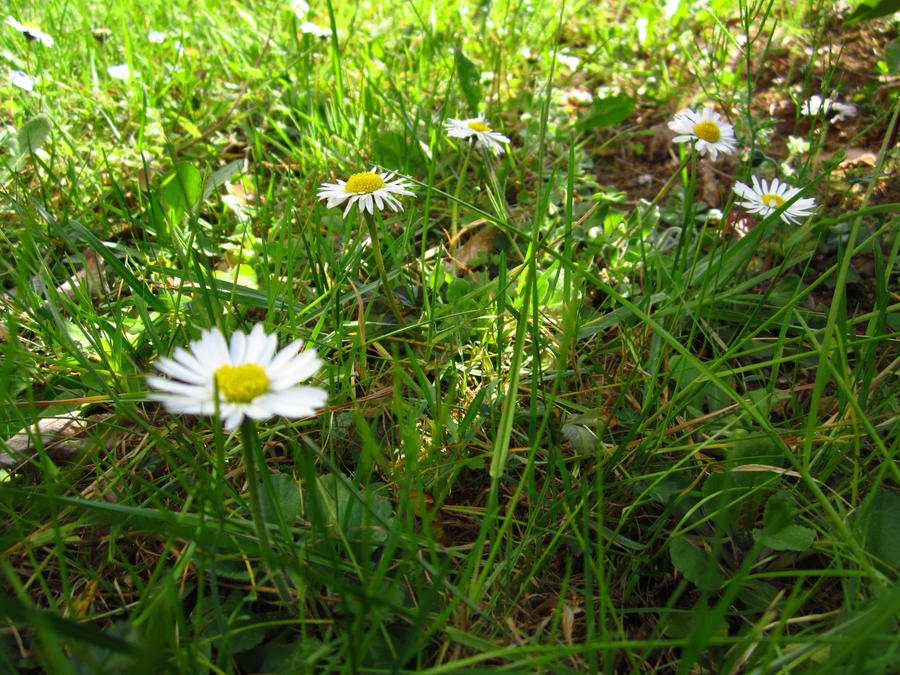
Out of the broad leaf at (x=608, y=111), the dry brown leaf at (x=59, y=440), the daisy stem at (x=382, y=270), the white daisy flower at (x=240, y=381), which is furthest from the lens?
the broad leaf at (x=608, y=111)

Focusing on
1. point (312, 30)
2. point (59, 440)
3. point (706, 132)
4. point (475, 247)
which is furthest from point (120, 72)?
point (706, 132)

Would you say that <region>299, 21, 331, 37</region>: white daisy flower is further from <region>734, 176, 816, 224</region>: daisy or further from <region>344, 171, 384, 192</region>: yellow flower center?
<region>734, 176, 816, 224</region>: daisy

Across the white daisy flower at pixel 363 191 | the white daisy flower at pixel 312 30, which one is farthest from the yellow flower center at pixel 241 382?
the white daisy flower at pixel 312 30

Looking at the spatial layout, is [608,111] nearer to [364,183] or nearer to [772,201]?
[772,201]

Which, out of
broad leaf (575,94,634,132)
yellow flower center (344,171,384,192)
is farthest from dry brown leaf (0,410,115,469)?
broad leaf (575,94,634,132)

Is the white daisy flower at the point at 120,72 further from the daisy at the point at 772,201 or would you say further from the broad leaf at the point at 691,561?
the broad leaf at the point at 691,561

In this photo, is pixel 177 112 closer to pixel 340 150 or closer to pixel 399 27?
pixel 340 150

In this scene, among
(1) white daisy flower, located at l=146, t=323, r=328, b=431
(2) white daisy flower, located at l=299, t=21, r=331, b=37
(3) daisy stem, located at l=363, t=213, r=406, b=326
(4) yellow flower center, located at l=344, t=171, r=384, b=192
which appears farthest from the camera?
(2) white daisy flower, located at l=299, t=21, r=331, b=37
